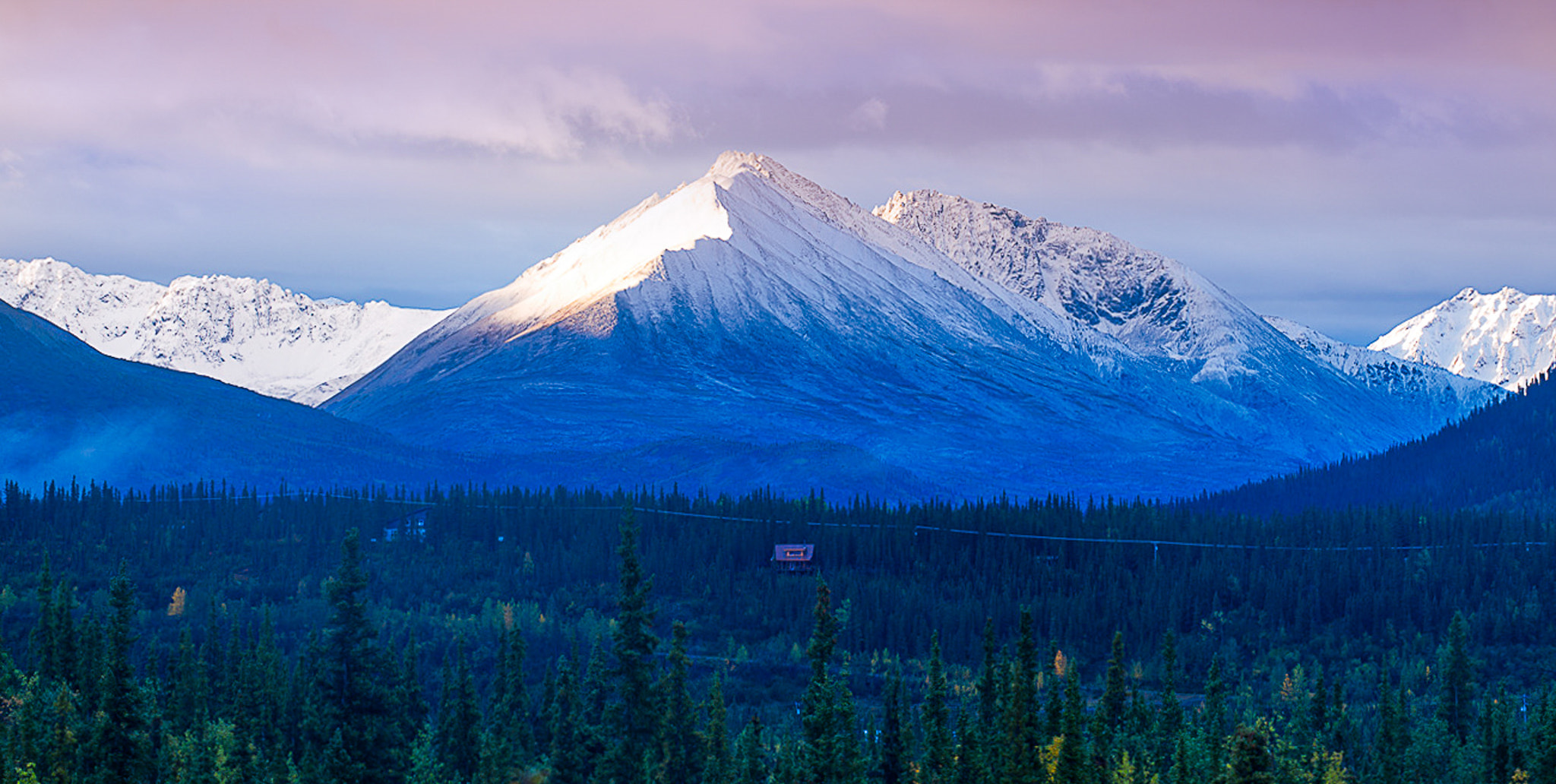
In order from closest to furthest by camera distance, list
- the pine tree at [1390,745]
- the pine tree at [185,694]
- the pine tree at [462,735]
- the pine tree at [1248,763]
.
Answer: the pine tree at [1248,763]
the pine tree at [1390,745]
the pine tree at [462,735]
the pine tree at [185,694]

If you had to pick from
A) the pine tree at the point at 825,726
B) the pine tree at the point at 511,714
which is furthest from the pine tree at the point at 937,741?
the pine tree at the point at 511,714

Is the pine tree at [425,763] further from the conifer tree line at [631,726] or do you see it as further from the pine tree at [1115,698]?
the pine tree at [1115,698]

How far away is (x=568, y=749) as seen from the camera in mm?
108688

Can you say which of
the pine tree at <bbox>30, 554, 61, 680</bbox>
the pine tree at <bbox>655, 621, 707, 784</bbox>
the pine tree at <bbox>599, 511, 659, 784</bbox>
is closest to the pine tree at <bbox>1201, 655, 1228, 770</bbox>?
the pine tree at <bbox>655, 621, 707, 784</bbox>

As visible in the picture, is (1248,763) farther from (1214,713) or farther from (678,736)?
(1214,713)

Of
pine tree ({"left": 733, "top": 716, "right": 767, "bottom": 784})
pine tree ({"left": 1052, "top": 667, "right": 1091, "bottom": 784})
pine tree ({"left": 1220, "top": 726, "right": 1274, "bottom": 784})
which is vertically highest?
pine tree ({"left": 1220, "top": 726, "right": 1274, "bottom": 784})

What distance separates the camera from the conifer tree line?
99562mm

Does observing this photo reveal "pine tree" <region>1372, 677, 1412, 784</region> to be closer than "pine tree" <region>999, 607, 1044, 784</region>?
No

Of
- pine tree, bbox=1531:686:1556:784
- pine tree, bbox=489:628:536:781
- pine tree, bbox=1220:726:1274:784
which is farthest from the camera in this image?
pine tree, bbox=489:628:536:781

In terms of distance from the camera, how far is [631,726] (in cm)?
10431

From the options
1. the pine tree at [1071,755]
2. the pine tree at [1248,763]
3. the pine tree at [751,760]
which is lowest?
the pine tree at [751,760]

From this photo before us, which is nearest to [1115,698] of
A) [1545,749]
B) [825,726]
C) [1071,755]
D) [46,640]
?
[1545,749]

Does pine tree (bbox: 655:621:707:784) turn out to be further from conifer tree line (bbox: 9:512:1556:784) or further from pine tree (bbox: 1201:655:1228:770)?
pine tree (bbox: 1201:655:1228:770)

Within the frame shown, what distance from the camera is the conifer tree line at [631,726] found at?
9956 centimetres
